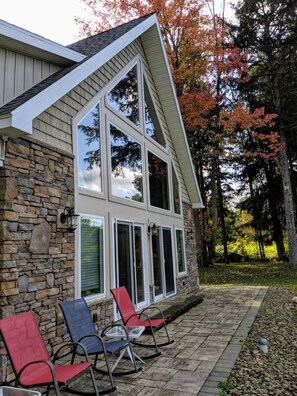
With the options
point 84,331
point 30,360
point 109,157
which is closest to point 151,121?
point 109,157

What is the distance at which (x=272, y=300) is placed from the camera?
348 inches

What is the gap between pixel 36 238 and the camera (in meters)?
4.50

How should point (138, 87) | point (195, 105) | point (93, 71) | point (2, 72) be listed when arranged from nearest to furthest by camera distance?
point (2, 72)
point (93, 71)
point (138, 87)
point (195, 105)

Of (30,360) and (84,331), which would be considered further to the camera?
(84,331)

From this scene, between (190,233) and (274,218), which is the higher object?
(274,218)

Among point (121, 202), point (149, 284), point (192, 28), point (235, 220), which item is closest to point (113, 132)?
point (121, 202)

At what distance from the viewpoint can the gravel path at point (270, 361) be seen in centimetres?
352

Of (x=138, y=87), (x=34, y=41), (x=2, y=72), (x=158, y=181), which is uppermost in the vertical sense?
(x=138, y=87)

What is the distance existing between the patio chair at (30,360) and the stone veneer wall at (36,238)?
79cm

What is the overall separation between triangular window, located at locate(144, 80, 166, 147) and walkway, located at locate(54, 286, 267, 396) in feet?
14.8

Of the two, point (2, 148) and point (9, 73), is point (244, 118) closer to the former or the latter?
point (9, 73)

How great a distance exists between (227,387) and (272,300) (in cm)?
598

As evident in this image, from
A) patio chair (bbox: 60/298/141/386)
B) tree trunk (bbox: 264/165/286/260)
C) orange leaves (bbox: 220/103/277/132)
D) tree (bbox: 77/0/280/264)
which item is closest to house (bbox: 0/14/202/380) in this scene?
patio chair (bbox: 60/298/141/386)

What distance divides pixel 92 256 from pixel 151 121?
4915 mm
